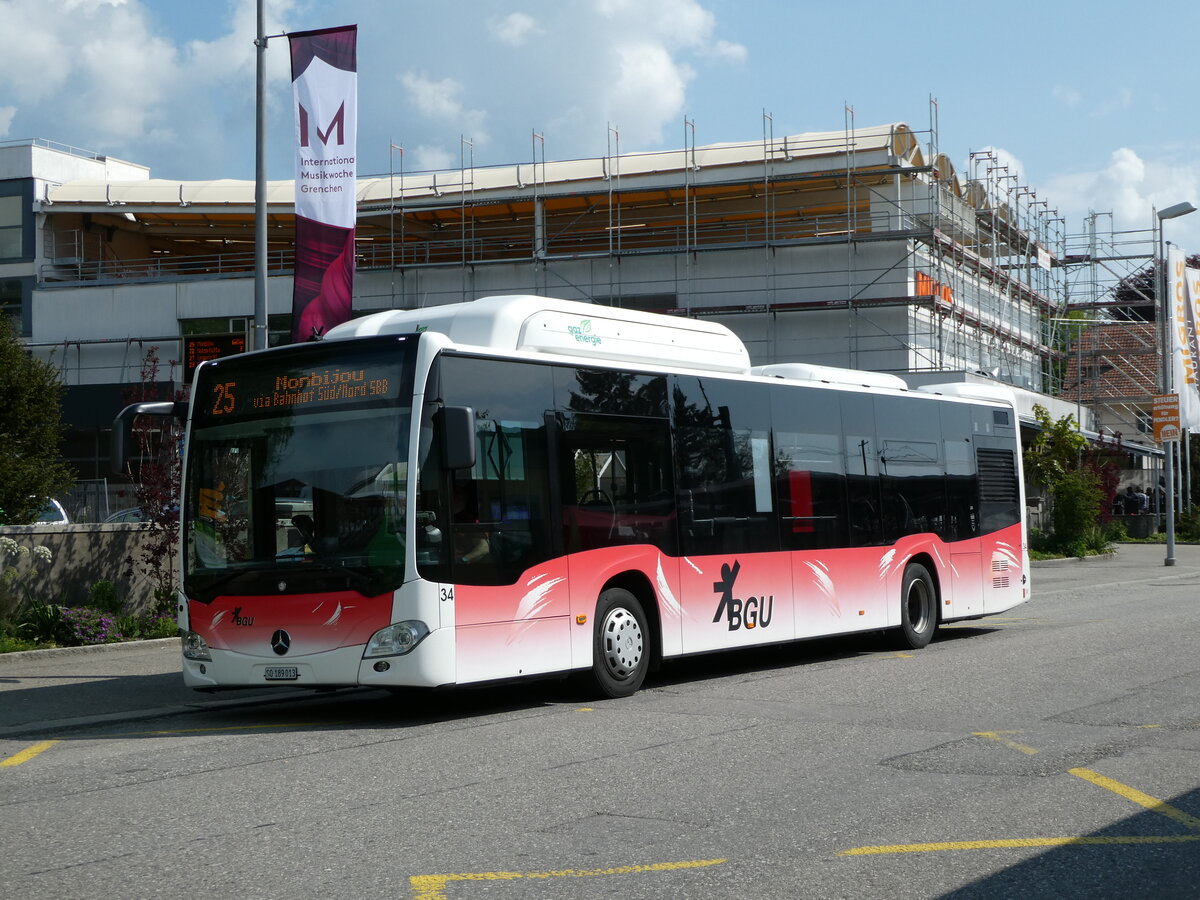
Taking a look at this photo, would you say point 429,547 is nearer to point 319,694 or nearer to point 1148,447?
point 319,694

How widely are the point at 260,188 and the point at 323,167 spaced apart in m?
0.86

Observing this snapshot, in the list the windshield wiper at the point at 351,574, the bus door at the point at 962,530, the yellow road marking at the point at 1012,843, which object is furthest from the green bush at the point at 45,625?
the yellow road marking at the point at 1012,843

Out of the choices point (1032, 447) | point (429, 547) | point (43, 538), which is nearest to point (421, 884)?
point (429, 547)

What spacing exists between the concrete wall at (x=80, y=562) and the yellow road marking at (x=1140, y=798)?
12.5m

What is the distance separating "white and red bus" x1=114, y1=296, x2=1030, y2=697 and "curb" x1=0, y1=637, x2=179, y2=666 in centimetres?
459

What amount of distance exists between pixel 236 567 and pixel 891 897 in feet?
22.2

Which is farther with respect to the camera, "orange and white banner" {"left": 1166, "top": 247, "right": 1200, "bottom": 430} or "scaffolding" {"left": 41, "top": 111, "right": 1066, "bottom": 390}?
"orange and white banner" {"left": 1166, "top": 247, "right": 1200, "bottom": 430}

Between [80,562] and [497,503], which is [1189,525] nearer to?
[80,562]

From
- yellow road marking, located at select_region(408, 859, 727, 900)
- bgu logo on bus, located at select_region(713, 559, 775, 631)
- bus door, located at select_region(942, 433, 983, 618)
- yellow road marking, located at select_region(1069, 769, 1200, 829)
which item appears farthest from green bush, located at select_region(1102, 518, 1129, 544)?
yellow road marking, located at select_region(408, 859, 727, 900)

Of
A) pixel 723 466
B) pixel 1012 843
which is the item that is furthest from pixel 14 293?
pixel 1012 843

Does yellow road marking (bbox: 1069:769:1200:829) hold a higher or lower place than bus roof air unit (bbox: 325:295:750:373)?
lower

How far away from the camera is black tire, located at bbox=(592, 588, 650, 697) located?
11695mm

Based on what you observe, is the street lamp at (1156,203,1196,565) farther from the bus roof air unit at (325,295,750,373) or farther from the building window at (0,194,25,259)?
the building window at (0,194,25,259)

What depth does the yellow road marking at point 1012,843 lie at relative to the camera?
245 inches
